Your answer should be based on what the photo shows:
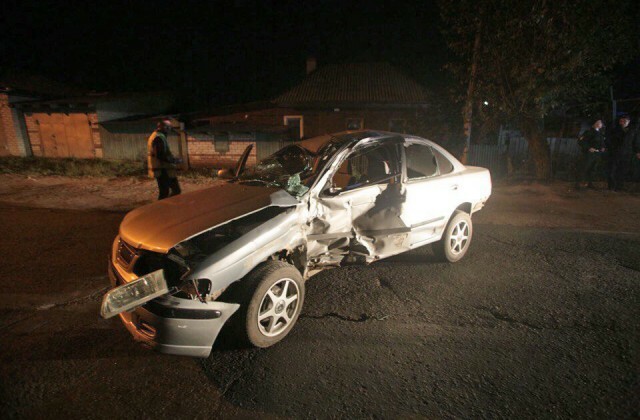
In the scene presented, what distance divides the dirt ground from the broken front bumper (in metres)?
5.64

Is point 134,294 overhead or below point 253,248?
below

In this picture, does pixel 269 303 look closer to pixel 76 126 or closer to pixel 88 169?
pixel 88 169

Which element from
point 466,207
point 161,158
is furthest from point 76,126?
point 466,207

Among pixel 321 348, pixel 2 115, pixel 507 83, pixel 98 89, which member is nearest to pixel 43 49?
pixel 98 89

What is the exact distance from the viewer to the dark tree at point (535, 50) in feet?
28.2

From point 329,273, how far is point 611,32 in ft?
34.0

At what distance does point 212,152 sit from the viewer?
1305cm

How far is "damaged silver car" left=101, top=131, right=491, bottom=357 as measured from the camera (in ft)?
7.77

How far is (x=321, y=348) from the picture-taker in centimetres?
282

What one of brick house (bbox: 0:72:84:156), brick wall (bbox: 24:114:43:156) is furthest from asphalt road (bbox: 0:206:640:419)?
brick house (bbox: 0:72:84:156)

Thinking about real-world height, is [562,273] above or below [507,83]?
below

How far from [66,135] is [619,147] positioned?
2127cm

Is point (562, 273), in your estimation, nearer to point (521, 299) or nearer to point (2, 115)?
point (521, 299)

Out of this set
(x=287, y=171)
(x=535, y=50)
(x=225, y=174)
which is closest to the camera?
(x=287, y=171)
